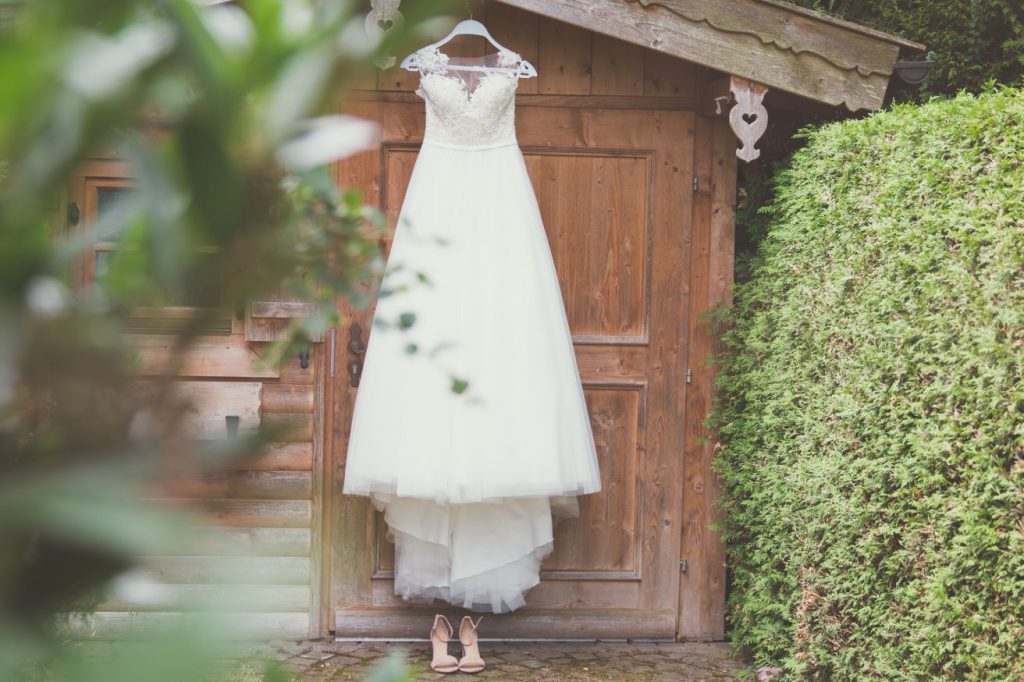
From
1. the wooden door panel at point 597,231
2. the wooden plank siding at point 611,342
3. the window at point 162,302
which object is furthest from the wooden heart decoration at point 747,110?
the window at point 162,302

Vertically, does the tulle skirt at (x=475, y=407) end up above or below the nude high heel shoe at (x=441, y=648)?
above

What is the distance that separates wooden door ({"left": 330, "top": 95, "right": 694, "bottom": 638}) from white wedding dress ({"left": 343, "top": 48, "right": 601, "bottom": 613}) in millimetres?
240

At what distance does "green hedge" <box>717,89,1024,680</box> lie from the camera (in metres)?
2.29

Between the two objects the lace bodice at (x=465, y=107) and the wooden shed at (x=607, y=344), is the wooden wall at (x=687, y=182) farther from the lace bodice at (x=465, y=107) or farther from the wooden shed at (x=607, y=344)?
the lace bodice at (x=465, y=107)

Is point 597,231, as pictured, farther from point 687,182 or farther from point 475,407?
point 475,407

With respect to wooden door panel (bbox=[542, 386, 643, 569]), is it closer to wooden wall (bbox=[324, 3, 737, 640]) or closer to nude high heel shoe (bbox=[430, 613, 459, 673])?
wooden wall (bbox=[324, 3, 737, 640])

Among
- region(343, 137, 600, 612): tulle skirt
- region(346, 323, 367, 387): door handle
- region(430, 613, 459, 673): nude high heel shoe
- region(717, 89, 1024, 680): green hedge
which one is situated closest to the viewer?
region(717, 89, 1024, 680): green hedge

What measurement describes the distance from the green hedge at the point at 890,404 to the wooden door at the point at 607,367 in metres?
0.36

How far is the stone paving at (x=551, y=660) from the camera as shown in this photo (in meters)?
3.71

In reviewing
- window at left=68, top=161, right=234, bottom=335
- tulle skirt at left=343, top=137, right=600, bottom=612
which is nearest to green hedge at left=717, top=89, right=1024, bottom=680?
tulle skirt at left=343, top=137, right=600, bottom=612

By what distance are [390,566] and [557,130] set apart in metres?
1.80

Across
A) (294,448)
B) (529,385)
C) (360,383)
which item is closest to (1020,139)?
(529,385)

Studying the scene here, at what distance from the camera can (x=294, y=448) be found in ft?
12.9

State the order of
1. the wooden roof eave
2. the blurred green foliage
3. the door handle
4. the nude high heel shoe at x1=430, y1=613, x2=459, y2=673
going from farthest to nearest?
the door handle
the nude high heel shoe at x1=430, y1=613, x2=459, y2=673
the wooden roof eave
the blurred green foliage
